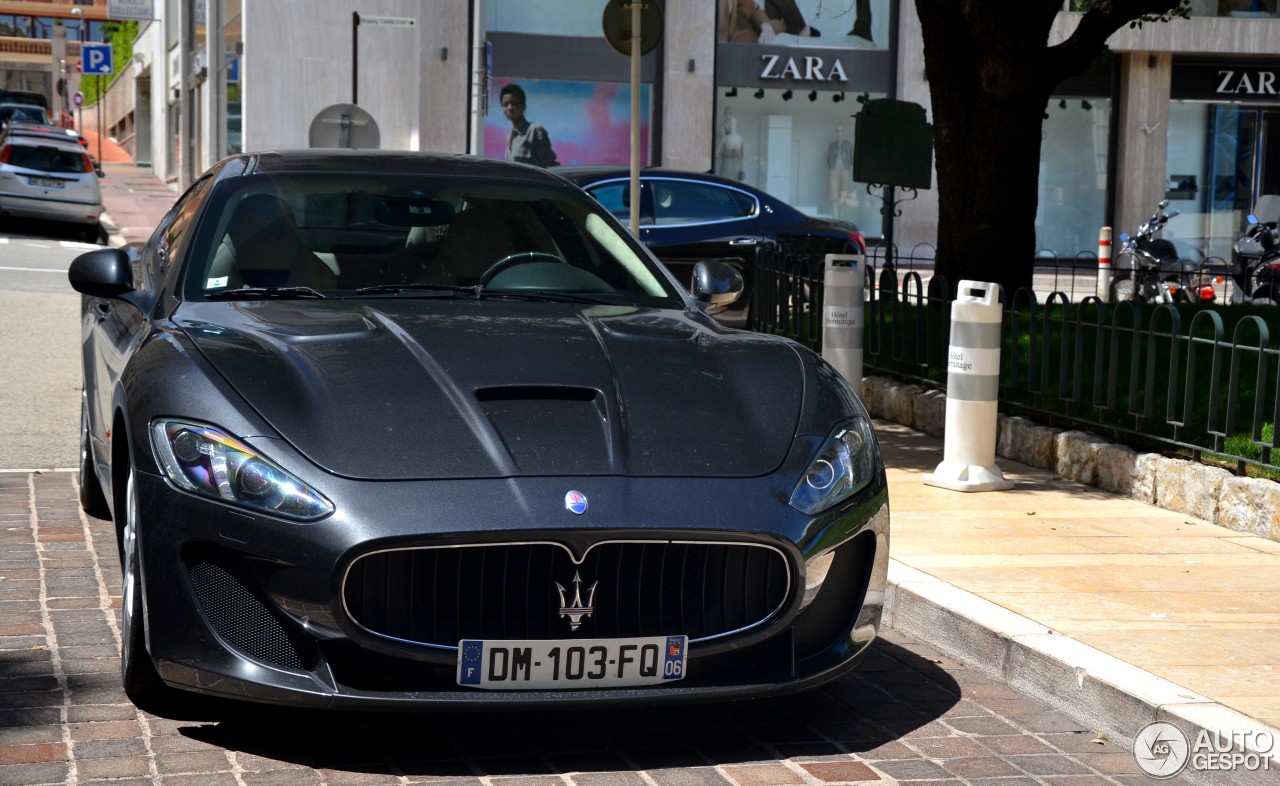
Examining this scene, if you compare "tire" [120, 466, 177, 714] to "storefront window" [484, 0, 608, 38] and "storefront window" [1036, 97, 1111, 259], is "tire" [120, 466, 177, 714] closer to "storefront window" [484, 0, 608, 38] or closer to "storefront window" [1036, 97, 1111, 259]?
"storefront window" [484, 0, 608, 38]

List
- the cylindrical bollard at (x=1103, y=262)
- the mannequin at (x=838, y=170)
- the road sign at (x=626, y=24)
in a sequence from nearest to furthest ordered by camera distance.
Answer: the road sign at (x=626, y=24), the cylindrical bollard at (x=1103, y=262), the mannequin at (x=838, y=170)

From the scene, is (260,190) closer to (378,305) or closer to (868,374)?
(378,305)

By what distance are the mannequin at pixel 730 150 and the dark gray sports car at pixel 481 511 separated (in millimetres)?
25417

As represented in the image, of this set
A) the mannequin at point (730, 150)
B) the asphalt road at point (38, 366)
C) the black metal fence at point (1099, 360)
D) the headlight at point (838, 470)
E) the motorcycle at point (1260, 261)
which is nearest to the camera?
the headlight at point (838, 470)

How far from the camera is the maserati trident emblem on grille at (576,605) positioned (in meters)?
Result: 3.90

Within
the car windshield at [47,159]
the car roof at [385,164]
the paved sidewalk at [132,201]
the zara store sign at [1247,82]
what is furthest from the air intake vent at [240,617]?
the zara store sign at [1247,82]

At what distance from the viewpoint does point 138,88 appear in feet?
214

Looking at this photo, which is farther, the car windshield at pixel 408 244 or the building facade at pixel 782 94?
the building facade at pixel 782 94

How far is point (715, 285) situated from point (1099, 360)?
291 cm

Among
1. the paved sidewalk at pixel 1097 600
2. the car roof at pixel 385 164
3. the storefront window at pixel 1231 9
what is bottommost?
the paved sidewalk at pixel 1097 600

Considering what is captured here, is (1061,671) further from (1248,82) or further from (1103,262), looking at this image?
(1248,82)

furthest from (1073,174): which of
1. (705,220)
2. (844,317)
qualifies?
(844,317)

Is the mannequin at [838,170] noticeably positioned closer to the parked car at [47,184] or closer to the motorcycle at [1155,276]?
the motorcycle at [1155,276]

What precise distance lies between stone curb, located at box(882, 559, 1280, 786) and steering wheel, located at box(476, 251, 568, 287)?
1586 mm
